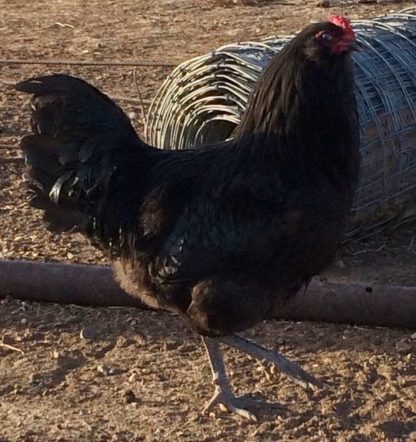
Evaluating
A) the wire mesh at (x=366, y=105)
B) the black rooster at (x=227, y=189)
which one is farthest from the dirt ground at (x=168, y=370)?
the wire mesh at (x=366, y=105)

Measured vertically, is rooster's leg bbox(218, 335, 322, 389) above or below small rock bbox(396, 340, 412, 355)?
above

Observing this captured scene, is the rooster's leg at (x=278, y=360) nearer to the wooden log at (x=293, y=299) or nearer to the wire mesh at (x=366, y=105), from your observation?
the wooden log at (x=293, y=299)

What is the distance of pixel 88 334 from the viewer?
6.15 meters

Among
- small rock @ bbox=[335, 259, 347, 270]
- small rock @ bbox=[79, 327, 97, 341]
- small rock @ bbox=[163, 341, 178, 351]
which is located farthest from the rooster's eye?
small rock @ bbox=[335, 259, 347, 270]

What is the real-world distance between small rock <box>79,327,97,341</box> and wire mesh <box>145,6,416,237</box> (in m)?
1.61

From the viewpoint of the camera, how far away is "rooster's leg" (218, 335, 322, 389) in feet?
17.8

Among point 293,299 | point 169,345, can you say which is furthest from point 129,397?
point 293,299

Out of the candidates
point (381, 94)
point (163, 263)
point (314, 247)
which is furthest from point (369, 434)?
point (381, 94)

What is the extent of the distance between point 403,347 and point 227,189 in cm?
144

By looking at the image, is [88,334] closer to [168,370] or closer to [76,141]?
[168,370]

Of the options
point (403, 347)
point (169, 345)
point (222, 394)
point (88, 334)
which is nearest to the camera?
point (222, 394)

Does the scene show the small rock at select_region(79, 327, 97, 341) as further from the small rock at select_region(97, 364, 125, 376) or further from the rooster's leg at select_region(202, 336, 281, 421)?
the rooster's leg at select_region(202, 336, 281, 421)

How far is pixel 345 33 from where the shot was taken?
4953 mm

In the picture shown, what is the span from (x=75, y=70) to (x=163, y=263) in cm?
673
